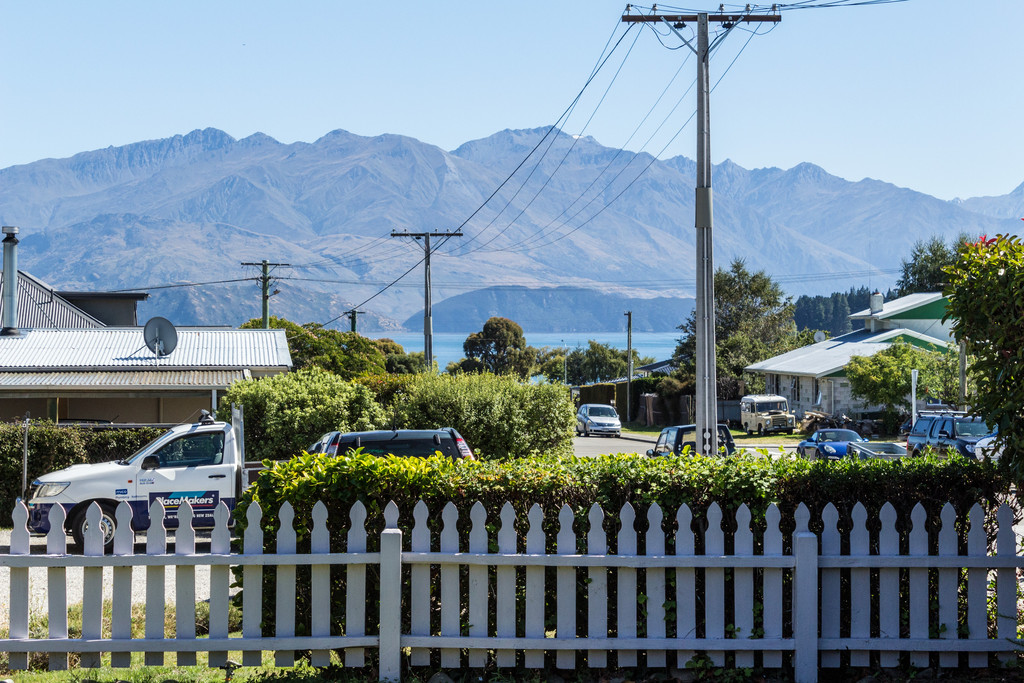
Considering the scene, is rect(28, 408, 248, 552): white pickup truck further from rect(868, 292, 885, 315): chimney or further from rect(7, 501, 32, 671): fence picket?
rect(868, 292, 885, 315): chimney

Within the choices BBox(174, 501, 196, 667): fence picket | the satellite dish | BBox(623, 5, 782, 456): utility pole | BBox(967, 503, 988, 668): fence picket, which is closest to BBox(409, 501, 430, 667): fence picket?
BBox(174, 501, 196, 667): fence picket

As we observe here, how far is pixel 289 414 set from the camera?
63.3ft

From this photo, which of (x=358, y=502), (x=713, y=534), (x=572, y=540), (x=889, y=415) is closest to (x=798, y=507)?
(x=713, y=534)

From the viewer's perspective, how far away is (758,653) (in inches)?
254

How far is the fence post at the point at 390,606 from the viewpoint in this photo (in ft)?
20.5

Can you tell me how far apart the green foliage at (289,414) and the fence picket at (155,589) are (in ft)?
42.3

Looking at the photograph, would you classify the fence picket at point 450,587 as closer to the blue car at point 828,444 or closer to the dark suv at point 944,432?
the dark suv at point 944,432

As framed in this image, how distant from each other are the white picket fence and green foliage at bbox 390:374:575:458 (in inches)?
555

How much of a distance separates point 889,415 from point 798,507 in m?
44.1

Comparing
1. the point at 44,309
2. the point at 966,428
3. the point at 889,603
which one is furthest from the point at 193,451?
the point at 44,309

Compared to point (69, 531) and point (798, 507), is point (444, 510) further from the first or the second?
point (69, 531)

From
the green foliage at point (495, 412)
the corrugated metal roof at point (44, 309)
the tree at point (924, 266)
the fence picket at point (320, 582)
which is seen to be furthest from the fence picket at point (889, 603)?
the tree at point (924, 266)

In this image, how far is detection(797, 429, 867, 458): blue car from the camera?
91.2 ft

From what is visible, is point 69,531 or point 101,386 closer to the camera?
point 69,531
